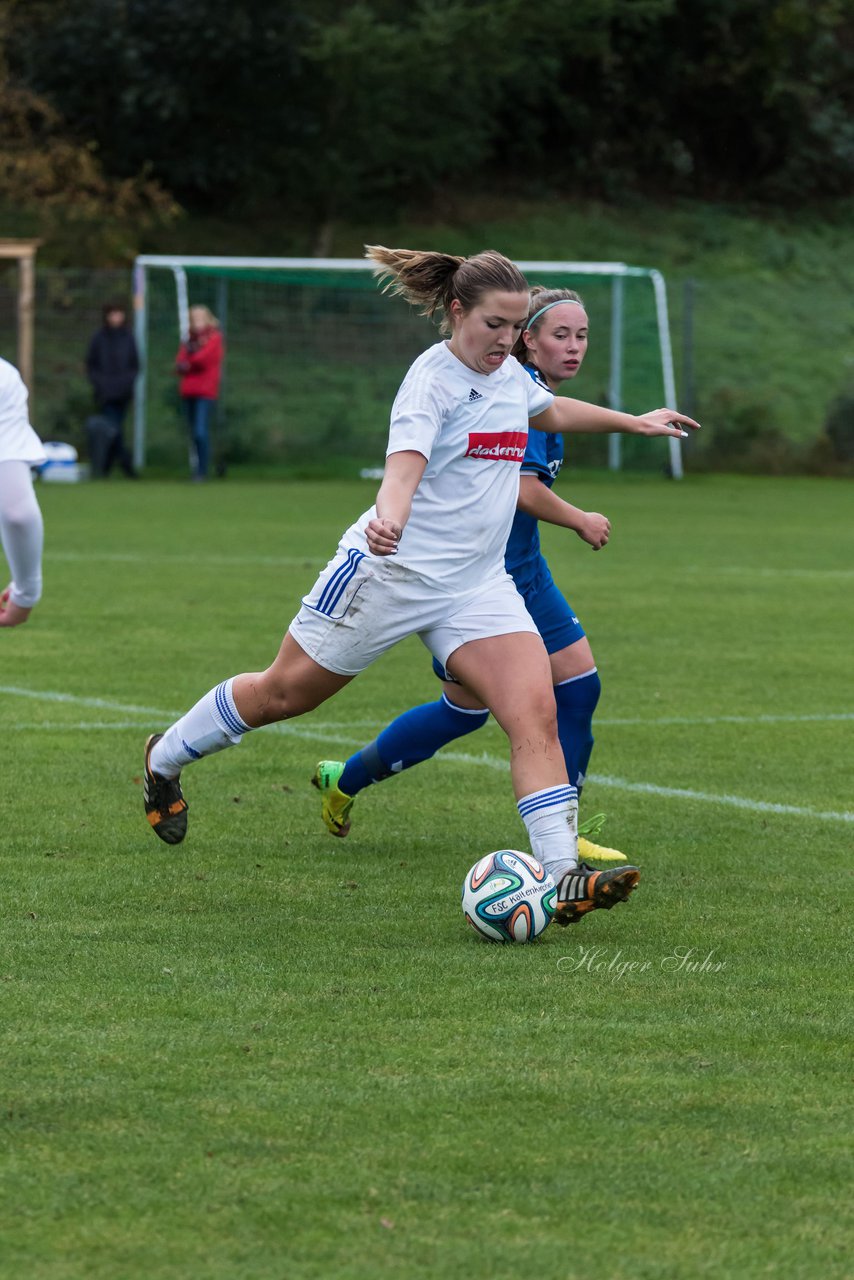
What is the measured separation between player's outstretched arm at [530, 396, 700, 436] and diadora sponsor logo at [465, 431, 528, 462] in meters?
0.33

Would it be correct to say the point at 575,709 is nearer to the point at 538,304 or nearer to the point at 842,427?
the point at 538,304

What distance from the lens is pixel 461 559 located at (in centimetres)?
538

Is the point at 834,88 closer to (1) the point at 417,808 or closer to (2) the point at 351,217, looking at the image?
(2) the point at 351,217

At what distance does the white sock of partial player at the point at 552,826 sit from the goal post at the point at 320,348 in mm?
22930

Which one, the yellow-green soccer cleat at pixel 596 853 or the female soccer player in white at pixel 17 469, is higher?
the female soccer player in white at pixel 17 469

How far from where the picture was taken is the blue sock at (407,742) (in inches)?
246

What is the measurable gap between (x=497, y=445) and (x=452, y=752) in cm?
289

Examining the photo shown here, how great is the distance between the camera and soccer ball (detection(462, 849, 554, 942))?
4988 mm

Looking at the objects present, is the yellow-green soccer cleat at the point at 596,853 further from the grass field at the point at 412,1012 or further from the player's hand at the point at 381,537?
the player's hand at the point at 381,537

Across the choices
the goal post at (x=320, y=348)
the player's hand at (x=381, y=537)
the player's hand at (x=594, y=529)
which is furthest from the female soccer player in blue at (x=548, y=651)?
the goal post at (x=320, y=348)

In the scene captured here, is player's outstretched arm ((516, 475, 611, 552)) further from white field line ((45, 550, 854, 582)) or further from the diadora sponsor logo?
white field line ((45, 550, 854, 582))

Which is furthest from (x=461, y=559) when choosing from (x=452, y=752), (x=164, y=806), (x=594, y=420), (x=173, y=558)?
(x=173, y=558)

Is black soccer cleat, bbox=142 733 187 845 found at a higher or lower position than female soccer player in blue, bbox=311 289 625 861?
lower

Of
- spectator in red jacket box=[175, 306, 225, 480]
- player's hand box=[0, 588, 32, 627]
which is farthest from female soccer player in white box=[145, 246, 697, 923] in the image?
spectator in red jacket box=[175, 306, 225, 480]
